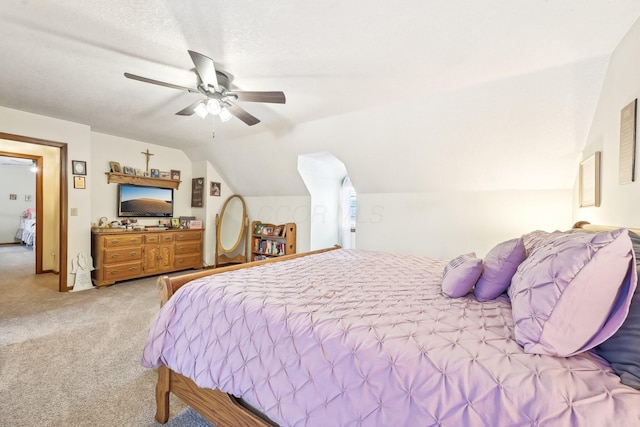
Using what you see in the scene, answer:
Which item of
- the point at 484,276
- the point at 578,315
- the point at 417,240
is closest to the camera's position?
the point at 578,315

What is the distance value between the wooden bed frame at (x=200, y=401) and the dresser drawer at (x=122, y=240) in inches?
117

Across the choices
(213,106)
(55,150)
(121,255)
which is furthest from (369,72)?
(55,150)

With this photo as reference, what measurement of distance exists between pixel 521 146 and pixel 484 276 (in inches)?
Answer: 77.0

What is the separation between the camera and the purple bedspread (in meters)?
0.75

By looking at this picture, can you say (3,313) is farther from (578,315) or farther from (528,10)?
(528,10)

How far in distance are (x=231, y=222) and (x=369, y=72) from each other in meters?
4.07

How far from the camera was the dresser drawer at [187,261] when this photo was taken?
15.4 feet

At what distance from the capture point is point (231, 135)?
4094mm

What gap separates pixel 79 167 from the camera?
3.71 metres

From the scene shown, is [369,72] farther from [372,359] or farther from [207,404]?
[207,404]

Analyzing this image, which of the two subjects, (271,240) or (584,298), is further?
(271,240)

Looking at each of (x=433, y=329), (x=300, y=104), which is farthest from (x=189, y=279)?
(x=300, y=104)

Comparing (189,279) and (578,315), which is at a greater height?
(578,315)

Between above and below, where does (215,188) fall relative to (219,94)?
below
